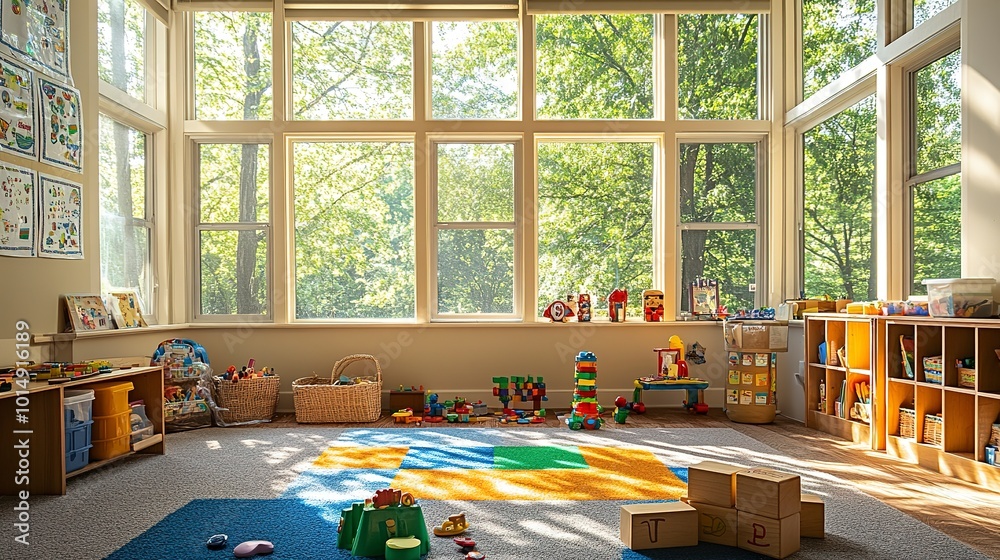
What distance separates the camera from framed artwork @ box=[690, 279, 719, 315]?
6.68 meters

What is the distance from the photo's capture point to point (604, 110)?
22.0 ft

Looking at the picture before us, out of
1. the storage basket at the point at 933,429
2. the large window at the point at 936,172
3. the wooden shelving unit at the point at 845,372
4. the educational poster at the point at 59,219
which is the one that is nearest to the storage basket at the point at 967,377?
the storage basket at the point at 933,429

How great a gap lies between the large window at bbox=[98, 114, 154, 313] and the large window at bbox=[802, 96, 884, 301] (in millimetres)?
5881

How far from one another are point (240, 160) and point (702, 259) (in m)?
4.52

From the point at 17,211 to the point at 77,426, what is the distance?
138 centimetres

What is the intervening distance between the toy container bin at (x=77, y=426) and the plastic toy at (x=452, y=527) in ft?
7.38

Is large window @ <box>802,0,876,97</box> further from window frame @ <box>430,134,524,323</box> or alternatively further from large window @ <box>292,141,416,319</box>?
large window @ <box>292,141,416,319</box>

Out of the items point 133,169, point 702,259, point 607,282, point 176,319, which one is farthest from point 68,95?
point 702,259

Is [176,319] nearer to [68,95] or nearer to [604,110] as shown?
[68,95]

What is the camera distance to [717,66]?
22.1 ft

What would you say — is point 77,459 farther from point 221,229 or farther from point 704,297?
point 704,297

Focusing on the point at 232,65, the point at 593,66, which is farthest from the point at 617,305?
the point at 232,65

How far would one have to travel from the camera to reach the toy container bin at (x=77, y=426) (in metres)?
3.83

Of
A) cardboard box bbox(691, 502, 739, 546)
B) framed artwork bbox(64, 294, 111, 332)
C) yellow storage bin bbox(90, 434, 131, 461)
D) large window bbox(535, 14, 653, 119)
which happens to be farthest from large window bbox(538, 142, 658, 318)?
cardboard box bbox(691, 502, 739, 546)
